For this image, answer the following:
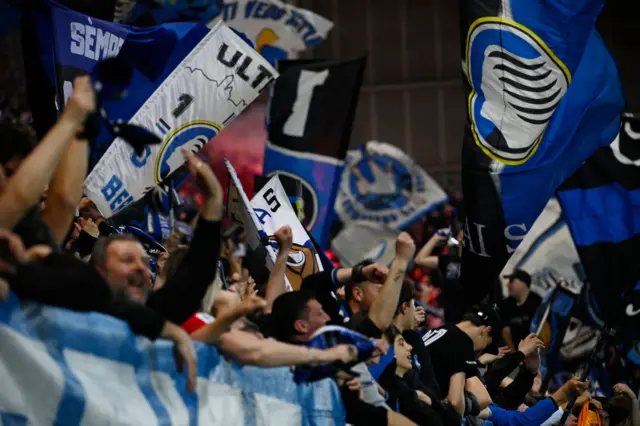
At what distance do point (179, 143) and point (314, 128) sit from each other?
3966 millimetres

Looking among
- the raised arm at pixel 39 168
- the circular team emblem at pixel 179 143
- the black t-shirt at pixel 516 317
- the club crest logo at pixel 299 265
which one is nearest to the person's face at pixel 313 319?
the raised arm at pixel 39 168

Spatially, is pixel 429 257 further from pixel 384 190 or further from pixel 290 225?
pixel 384 190

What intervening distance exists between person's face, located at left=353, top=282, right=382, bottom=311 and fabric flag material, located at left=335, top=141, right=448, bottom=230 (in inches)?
471

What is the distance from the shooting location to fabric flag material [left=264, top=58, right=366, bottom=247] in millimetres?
11797

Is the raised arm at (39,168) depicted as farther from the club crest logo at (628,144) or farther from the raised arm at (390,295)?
the club crest logo at (628,144)

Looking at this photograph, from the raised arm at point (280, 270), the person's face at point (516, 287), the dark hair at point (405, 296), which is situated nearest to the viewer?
the raised arm at point (280, 270)

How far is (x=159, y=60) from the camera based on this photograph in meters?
8.80

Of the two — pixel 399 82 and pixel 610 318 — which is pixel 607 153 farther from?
pixel 399 82

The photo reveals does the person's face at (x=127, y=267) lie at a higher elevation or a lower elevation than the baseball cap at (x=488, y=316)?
higher

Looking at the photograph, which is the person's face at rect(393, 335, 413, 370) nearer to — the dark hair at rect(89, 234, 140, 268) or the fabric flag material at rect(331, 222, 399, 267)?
the dark hair at rect(89, 234, 140, 268)

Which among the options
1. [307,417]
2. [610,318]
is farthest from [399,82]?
[307,417]

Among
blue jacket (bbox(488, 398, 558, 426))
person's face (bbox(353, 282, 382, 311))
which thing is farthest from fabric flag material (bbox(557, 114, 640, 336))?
person's face (bbox(353, 282, 382, 311))

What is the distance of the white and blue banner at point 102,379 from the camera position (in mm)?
4047

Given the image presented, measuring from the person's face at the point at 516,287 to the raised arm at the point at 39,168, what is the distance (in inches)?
294
